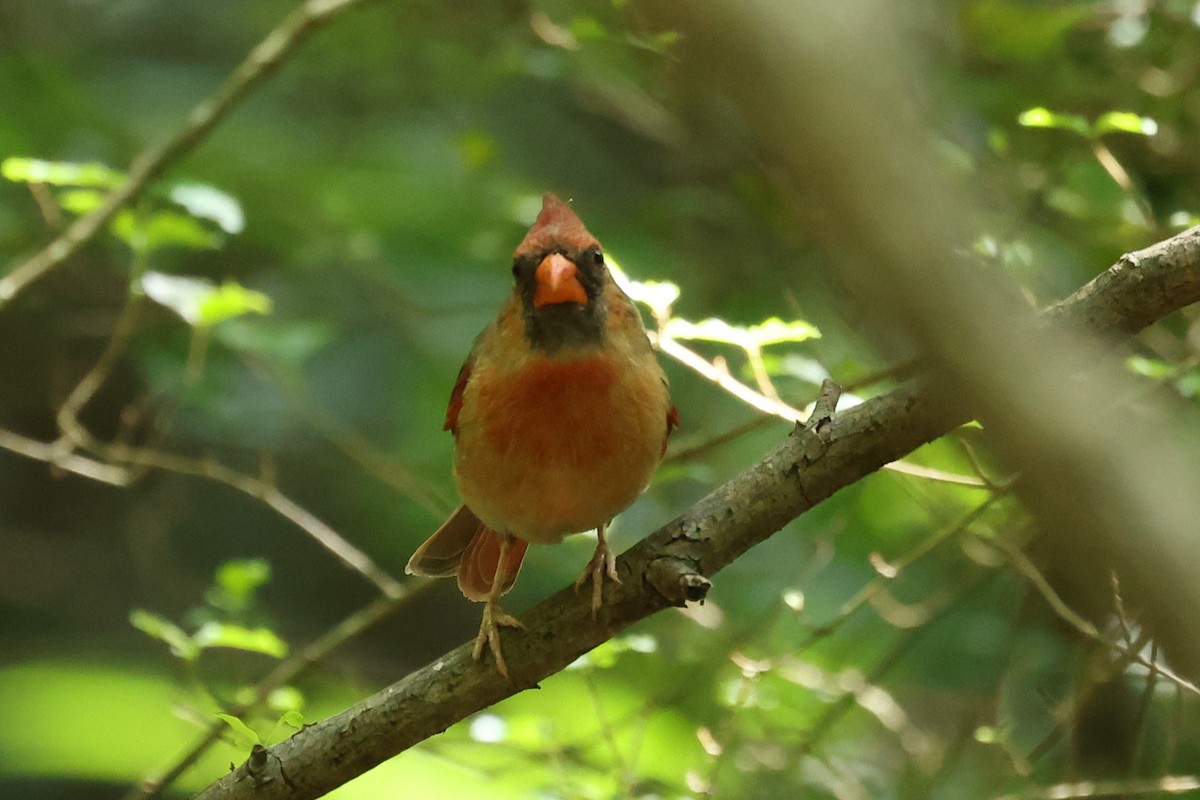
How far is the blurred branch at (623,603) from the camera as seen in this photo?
1.65 metres

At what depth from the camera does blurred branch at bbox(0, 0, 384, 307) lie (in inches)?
115

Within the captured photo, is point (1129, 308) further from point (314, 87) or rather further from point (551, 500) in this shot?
point (314, 87)

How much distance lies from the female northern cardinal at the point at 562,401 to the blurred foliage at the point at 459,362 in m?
0.11

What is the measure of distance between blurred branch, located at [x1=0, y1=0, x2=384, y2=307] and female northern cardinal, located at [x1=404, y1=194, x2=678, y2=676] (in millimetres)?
1158

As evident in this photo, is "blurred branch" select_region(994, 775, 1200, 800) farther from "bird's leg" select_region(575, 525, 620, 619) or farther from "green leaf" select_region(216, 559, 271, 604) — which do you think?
"green leaf" select_region(216, 559, 271, 604)

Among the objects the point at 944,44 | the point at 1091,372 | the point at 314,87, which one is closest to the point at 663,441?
the point at 944,44

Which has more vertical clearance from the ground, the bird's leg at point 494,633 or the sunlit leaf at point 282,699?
the sunlit leaf at point 282,699

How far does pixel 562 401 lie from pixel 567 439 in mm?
62

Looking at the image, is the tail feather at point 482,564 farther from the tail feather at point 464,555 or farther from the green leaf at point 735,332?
the green leaf at point 735,332

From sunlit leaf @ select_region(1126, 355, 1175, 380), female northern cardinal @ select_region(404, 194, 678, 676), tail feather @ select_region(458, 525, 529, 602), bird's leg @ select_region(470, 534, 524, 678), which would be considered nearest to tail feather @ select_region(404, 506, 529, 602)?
tail feather @ select_region(458, 525, 529, 602)

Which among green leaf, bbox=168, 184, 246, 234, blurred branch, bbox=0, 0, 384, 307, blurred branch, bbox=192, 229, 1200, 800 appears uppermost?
blurred branch, bbox=0, 0, 384, 307

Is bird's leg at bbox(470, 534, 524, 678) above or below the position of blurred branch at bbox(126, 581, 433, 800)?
below

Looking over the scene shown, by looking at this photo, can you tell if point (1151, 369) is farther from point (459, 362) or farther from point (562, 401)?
point (459, 362)

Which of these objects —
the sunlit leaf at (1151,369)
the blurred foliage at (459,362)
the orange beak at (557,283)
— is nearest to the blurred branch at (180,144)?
the blurred foliage at (459,362)
